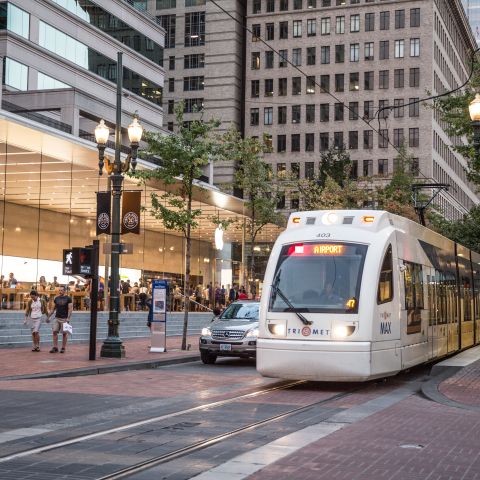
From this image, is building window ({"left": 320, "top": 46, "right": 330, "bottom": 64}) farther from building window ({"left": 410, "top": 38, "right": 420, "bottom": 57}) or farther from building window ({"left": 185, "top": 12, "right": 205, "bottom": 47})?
building window ({"left": 185, "top": 12, "right": 205, "bottom": 47})

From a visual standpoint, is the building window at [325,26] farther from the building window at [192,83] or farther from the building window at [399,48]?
the building window at [192,83]

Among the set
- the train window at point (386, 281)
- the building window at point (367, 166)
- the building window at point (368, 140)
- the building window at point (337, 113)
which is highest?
the building window at point (337, 113)

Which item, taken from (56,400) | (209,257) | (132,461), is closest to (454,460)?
(132,461)

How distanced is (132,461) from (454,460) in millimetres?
3208

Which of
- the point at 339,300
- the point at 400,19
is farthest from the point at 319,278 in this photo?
the point at 400,19

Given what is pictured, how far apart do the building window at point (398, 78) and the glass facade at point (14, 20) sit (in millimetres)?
54407

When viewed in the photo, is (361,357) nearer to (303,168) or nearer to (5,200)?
(5,200)

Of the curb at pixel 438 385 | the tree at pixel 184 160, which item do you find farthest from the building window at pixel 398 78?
the curb at pixel 438 385

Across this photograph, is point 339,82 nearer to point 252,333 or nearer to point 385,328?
point 252,333

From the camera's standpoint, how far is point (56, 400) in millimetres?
14078

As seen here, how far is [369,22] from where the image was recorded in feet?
308

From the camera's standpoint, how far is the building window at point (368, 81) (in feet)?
305

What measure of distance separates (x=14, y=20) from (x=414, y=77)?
55944 mm

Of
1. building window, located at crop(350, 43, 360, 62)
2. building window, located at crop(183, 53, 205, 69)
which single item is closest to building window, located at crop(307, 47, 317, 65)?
building window, located at crop(350, 43, 360, 62)
